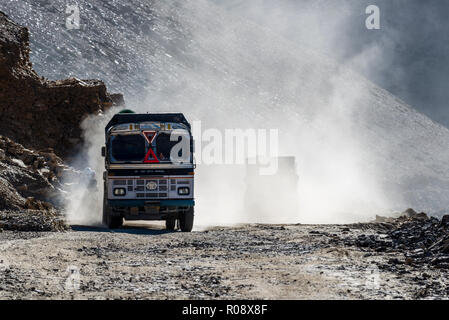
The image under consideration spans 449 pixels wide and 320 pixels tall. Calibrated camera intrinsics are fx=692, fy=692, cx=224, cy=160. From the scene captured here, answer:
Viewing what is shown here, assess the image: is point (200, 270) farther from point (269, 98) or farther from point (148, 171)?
point (269, 98)

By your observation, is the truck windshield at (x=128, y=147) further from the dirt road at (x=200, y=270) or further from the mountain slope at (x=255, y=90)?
the mountain slope at (x=255, y=90)

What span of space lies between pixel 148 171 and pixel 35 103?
65.7 feet

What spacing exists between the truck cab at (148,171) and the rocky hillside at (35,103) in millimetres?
17653

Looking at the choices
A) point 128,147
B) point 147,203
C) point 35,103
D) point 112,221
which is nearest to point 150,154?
point 128,147

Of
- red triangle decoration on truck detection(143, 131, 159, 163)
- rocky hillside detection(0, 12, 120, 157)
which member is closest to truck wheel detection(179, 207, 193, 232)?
red triangle decoration on truck detection(143, 131, 159, 163)

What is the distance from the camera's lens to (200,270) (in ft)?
32.1

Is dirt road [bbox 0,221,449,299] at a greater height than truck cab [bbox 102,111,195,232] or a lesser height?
lesser

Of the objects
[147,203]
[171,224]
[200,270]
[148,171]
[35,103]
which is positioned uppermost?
[35,103]

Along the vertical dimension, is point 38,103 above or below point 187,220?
above

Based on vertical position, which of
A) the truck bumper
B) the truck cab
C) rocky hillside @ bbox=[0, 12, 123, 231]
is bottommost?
the truck bumper

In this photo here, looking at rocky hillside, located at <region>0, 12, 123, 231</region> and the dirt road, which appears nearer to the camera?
the dirt road

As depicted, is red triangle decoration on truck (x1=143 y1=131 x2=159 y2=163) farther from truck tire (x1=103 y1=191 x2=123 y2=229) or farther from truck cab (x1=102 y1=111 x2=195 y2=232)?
truck tire (x1=103 y1=191 x2=123 y2=229)

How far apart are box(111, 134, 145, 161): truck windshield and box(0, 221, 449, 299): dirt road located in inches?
118

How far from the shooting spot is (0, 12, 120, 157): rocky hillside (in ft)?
113
